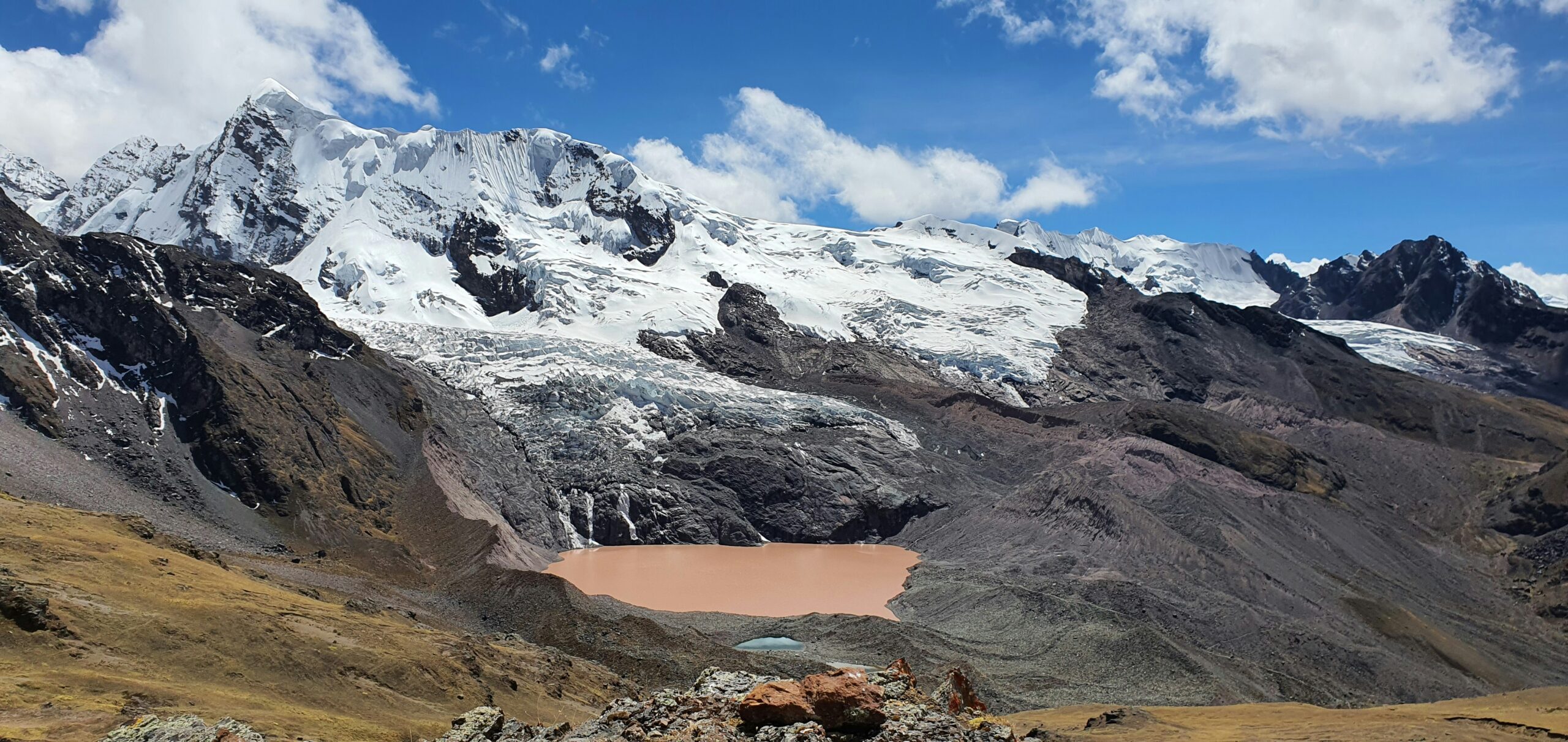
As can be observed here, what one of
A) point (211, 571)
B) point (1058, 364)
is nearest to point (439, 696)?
point (211, 571)

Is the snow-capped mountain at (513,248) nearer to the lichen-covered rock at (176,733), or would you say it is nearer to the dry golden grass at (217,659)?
the dry golden grass at (217,659)

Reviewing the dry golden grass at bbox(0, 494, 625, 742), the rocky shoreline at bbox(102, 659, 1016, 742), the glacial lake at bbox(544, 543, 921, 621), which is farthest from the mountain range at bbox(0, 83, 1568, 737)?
the rocky shoreline at bbox(102, 659, 1016, 742)

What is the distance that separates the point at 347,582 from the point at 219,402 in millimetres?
26729

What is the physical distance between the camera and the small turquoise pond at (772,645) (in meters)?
56.5

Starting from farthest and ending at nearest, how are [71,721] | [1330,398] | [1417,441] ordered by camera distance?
[1330,398] → [1417,441] → [71,721]

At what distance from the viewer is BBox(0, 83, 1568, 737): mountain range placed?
62188mm

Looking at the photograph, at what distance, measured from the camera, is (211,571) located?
1694 inches

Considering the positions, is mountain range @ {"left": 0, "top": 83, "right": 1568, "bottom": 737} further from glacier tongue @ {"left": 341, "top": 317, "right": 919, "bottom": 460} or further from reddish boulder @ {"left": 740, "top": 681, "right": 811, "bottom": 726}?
reddish boulder @ {"left": 740, "top": 681, "right": 811, "bottom": 726}

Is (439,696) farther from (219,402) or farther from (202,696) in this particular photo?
(219,402)

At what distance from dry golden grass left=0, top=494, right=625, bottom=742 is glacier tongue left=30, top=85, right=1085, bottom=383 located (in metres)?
96.2

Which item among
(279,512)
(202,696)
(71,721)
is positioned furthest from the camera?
(279,512)

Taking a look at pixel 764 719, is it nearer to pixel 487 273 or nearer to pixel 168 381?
pixel 168 381

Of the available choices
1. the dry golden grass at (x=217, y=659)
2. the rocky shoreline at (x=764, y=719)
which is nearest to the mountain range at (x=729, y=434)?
the dry golden grass at (x=217, y=659)

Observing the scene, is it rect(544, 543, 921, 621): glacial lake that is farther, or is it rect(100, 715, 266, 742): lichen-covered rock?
rect(544, 543, 921, 621): glacial lake
